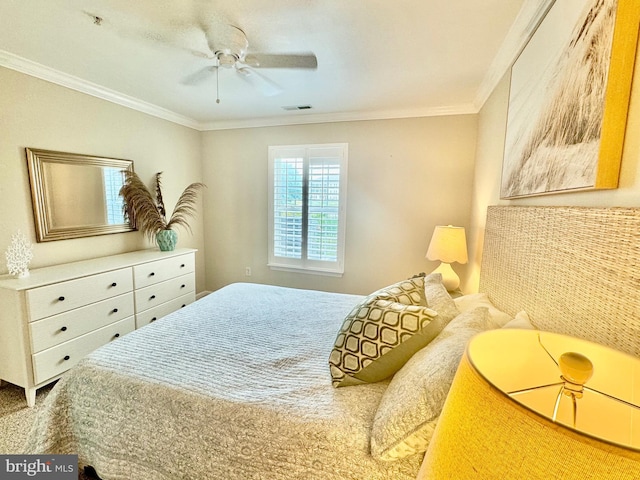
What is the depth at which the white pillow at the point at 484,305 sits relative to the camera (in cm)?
133

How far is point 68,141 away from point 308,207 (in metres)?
2.47

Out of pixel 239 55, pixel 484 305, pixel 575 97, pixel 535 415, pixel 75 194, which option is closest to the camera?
pixel 535 415

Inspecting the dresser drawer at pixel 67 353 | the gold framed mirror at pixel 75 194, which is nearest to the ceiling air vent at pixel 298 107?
the gold framed mirror at pixel 75 194

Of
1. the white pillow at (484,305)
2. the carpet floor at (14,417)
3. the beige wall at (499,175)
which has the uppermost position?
the beige wall at (499,175)

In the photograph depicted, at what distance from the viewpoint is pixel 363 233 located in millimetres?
3459

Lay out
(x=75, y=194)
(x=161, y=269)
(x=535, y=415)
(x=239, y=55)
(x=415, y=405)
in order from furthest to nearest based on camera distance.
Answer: (x=161, y=269) < (x=75, y=194) < (x=239, y=55) < (x=415, y=405) < (x=535, y=415)

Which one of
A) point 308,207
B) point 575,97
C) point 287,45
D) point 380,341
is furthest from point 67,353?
point 575,97

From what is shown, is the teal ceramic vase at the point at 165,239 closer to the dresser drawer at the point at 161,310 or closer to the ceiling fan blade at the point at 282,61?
the dresser drawer at the point at 161,310

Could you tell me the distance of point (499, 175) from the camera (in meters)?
2.02

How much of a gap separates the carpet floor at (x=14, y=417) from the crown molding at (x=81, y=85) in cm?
248

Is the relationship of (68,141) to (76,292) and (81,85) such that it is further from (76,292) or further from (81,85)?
(76,292)

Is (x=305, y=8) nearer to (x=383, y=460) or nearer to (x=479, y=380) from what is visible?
(x=479, y=380)

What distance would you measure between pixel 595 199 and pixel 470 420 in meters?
0.92

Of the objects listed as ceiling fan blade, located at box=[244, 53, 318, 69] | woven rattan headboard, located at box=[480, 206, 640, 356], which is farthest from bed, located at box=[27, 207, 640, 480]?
ceiling fan blade, located at box=[244, 53, 318, 69]
